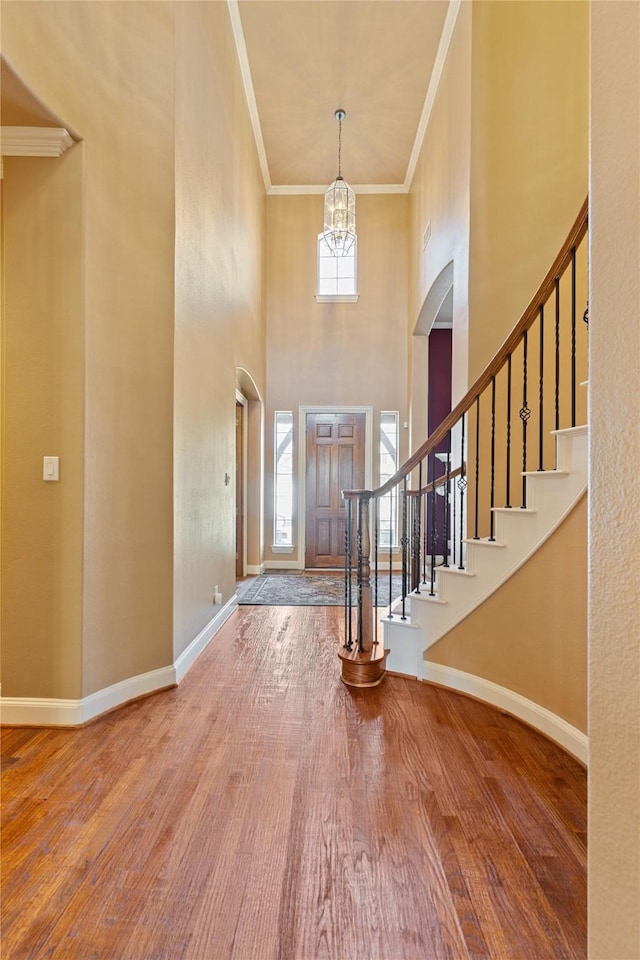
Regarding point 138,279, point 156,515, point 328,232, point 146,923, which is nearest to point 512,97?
point 328,232

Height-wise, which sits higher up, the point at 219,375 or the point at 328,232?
the point at 328,232

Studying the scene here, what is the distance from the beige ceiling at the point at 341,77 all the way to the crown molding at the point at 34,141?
9.92 feet

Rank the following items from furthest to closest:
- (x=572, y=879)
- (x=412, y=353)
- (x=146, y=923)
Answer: (x=412, y=353), (x=572, y=879), (x=146, y=923)

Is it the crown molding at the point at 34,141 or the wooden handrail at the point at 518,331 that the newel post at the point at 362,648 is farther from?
the crown molding at the point at 34,141

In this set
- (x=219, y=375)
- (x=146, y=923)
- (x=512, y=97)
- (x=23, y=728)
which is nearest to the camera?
(x=146, y=923)

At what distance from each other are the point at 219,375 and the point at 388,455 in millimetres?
3237

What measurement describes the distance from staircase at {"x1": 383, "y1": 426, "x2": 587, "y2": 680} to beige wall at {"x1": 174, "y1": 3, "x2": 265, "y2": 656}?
1.41m

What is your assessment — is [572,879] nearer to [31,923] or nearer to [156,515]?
[31,923]

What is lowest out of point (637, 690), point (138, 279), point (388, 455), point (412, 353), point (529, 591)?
point (529, 591)

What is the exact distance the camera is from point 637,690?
71 cm

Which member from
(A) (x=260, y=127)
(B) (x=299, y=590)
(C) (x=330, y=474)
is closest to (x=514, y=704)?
(B) (x=299, y=590)

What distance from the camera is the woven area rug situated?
15.3 feet

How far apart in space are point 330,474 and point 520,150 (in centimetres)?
419

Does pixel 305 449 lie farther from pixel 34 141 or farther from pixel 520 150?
pixel 34 141
